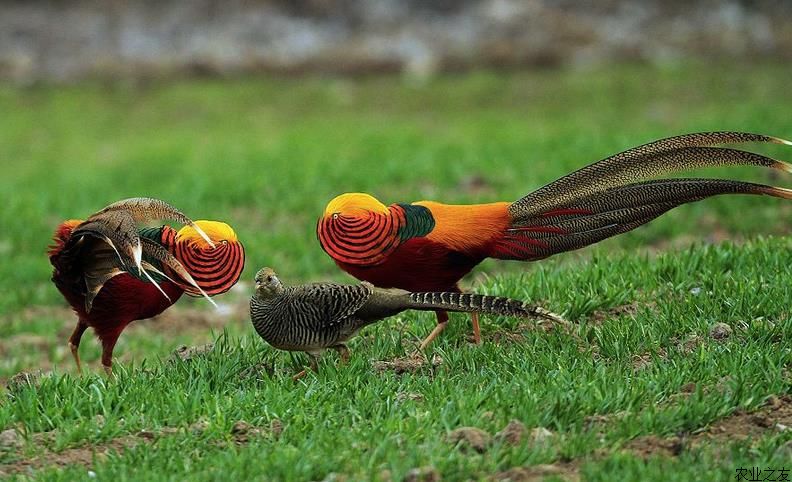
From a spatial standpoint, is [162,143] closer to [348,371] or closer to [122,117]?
[122,117]

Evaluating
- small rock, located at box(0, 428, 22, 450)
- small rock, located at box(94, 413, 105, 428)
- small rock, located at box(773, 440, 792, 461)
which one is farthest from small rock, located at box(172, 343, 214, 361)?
small rock, located at box(773, 440, 792, 461)

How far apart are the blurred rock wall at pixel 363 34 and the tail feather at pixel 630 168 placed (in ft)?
29.1

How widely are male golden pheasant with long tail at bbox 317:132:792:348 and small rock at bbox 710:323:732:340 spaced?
21.5 inches

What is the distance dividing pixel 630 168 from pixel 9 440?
2.67m

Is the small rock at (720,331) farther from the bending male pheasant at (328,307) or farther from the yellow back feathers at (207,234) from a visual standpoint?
the yellow back feathers at (207,234)

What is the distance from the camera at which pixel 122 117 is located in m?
12.7

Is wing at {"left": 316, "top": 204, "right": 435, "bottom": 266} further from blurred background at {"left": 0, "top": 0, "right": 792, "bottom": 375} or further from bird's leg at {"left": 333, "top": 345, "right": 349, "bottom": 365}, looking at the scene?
blurred background at {"left": 0, "top": 0, "right": 792, "bottom": 375}

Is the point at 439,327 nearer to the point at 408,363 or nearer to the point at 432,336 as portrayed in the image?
the point at 432,336

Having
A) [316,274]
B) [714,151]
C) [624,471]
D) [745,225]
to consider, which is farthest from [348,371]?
[745,225]

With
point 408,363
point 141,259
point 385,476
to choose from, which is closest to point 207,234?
point 141,259

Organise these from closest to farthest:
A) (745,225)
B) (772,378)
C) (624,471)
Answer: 1. (624,471)
2. (772,378)
3. (745,225)

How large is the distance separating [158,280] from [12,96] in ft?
30.6

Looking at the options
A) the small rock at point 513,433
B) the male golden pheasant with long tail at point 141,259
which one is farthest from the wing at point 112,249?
the small rock at point 513,433

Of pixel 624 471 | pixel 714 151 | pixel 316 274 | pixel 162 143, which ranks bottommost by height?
pixel 624 471
